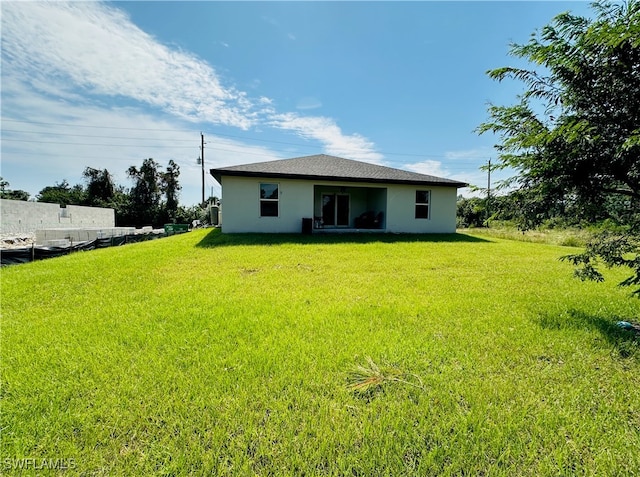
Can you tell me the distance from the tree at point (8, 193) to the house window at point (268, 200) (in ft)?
164

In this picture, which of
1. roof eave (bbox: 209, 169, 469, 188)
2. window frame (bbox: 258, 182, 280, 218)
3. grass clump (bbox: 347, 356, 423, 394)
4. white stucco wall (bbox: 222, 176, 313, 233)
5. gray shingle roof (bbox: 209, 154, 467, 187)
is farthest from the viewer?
window frame (bbox: 258, 182, 280, 218)

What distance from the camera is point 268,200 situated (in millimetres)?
12664

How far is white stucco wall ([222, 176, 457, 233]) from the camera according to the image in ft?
40.4

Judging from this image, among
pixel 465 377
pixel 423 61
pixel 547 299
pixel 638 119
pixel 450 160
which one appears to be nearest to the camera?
pixel 465 377

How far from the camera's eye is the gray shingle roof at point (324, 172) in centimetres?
1205

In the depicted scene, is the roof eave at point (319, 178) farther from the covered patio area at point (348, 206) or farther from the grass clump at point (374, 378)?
the grass clump at point (374, 378)

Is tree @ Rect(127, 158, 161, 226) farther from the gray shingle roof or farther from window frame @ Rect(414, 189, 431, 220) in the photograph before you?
window frame @ Rect(414, 189, 431, 220)

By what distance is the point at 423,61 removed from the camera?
39.9 ft

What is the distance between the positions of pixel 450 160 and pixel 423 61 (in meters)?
30.1

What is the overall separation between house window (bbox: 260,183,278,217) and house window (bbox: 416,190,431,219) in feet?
24.1

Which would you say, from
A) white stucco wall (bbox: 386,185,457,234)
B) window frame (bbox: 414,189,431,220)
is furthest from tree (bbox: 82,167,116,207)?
window frame (bbox: 414,189,431,220)

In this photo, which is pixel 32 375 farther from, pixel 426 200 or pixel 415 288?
pixel 426 200

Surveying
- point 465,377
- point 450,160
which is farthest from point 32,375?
point 450,160

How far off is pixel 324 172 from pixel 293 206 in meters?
2.23
